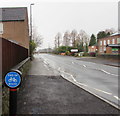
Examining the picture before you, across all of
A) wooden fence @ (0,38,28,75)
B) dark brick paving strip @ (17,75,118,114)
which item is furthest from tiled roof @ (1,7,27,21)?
dark brick paving strip @ (17,75,118,114)

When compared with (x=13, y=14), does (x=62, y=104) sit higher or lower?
lower

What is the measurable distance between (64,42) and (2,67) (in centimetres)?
6515

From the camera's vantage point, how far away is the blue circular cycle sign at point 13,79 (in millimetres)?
2471

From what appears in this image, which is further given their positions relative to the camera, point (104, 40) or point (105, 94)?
point (104, 40)

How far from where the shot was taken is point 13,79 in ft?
8.15

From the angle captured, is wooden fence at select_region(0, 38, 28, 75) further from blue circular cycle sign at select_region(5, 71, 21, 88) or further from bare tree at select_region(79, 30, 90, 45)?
bare tree at select_region(79, 30, 90, 45)

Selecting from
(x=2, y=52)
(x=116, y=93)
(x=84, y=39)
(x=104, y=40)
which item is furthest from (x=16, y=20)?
(x=84, y=39)

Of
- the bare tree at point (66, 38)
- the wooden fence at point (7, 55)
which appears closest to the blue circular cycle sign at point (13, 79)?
the wooden fence at point (7, 55)


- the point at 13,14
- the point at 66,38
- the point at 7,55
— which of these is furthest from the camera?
the point at 66,38

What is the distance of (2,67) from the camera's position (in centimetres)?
A: 443

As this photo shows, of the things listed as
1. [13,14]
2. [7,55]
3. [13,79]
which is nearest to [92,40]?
[13,14]

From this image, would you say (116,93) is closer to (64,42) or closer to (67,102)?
(67,102)

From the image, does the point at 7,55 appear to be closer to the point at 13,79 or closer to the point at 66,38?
the point at 13,79

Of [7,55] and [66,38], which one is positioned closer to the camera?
[7,55]
